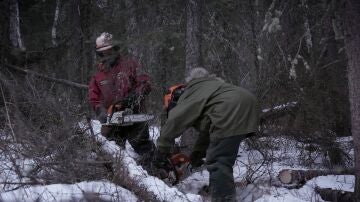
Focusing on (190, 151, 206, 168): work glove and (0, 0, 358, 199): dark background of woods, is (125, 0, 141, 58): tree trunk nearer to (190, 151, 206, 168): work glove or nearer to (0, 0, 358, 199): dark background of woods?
(0, 0, 358, 199): dark background of woods

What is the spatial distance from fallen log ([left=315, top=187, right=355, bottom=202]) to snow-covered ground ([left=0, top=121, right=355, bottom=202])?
107 mm

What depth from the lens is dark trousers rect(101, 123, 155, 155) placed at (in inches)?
287

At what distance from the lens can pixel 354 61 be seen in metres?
5.55

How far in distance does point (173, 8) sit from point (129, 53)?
1.20 metres

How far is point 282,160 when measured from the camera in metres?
7.96

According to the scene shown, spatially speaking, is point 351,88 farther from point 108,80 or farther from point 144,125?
point 108,80

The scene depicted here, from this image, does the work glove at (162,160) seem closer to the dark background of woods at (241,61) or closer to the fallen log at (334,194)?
the dark background of woods at (241,61)

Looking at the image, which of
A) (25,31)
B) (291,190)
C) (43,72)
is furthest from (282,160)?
(25,31)

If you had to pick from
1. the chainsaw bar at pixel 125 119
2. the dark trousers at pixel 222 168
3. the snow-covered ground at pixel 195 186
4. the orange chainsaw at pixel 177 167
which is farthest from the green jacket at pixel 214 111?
the chainsaw bar at pixel 125 119

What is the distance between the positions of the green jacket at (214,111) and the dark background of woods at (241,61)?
0.91 meters

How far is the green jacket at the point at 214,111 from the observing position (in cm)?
564

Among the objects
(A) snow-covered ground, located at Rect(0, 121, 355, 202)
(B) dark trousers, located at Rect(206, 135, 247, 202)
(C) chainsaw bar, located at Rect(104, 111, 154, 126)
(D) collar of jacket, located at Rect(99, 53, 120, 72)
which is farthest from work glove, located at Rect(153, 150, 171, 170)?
(D) collar of jacket, located at Rect(99, 53, 120, 72)

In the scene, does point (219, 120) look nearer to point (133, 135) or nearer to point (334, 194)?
point (334, 194)

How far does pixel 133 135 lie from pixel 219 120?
2132 millimetres
